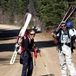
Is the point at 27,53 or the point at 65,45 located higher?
the point at 65,45

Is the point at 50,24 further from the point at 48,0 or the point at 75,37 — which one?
the point at 75,37

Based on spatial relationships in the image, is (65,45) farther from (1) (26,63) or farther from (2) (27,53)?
(1) (26,63)

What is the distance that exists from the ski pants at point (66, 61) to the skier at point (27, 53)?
959 millimetres

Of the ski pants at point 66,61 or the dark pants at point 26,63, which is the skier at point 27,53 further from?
the ski pants at point 66,61

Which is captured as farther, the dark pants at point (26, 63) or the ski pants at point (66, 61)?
the dark pants at point (26, 63)

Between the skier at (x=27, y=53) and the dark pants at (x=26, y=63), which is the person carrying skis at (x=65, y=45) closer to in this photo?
the skier at (x=27, y=53)

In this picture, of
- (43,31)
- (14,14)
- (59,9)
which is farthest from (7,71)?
(14,14)

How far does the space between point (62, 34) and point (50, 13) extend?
124ft

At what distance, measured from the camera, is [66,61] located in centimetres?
1289

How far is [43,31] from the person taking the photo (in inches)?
2192

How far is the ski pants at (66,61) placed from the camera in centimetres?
1271

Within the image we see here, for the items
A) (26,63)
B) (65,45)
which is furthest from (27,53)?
(65,45)

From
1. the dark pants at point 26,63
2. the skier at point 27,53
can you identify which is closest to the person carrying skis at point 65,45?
the skier at point 27,53

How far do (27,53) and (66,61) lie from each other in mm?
1181
